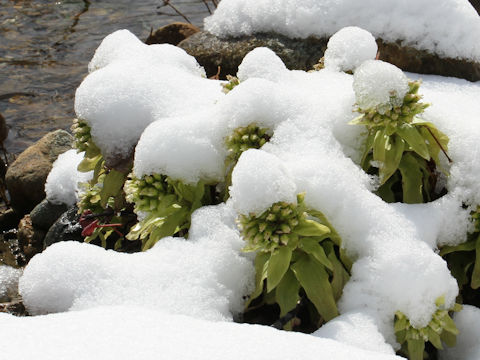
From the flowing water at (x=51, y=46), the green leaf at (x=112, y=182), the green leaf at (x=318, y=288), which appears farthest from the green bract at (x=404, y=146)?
the flowing water at (x=51, y=46)

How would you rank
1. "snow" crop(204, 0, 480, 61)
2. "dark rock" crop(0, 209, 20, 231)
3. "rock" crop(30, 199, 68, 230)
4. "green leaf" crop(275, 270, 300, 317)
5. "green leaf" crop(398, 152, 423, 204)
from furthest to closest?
"dark rock" crop(0, 209, 20, 231), "rock" crop(30, 199, 68, 230), "snow" crop(204, 0, 480, 61), "green leaf" crop(398, 152, 423, 204), "green leaf" crop(275, 270, 300, 317)

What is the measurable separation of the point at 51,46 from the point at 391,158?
19.4 feet

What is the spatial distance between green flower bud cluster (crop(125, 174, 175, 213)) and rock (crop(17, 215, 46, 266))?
5.99 feet

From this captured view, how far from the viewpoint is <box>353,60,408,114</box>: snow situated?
2.04 m

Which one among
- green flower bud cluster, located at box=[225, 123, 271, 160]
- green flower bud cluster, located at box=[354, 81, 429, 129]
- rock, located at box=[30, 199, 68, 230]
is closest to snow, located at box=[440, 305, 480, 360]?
green flower bud cluster, located at box=[354, 81, 429, 129]

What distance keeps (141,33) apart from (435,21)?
4.57 metres

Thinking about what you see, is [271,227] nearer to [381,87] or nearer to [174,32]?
[381,87]

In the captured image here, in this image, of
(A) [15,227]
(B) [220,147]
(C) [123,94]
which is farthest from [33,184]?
(B) [220,147]

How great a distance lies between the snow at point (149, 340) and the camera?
1306mm

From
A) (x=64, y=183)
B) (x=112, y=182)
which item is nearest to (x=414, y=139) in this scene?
(x=112, y=182)

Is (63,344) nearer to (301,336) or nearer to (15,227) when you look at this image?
(301,336)

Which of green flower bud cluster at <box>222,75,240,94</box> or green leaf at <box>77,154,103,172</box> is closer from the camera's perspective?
green flower bud cluster at <box>222,75,240,94</box>

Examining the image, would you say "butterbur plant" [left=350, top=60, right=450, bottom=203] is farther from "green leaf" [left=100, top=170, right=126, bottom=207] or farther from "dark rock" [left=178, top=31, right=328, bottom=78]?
"dark rock" [left=178, top=31, right=328, bottom=78]

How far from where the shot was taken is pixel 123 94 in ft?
8.05
